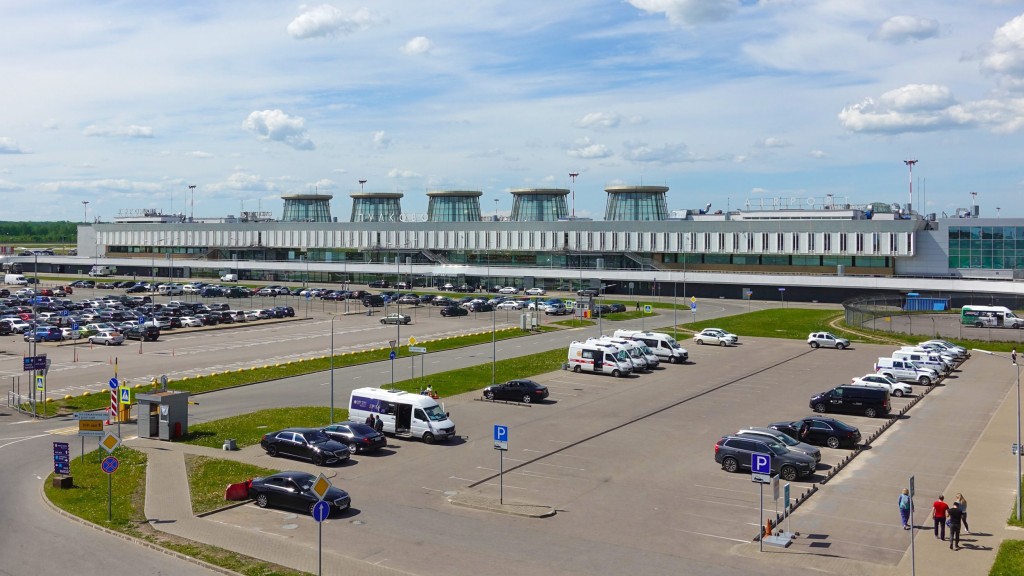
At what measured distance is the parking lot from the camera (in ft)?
71.6

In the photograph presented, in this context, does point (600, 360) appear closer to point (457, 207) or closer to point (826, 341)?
point (826, 341)

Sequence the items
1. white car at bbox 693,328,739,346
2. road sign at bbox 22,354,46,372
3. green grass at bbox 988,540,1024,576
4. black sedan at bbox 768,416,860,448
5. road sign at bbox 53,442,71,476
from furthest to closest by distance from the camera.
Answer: white car at bbox 693,328,739,346 < road sign at bbox 22,354,46,372 < black sedan at bbox 768,416,860,448 < road sign at bbox 53,442,71,476 < green grass at bbox 988,540,1024,576

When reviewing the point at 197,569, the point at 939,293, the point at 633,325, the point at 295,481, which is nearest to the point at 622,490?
the point at 295,481

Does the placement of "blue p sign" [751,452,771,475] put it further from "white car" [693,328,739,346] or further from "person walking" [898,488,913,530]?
"white car" [693,328,739,346]

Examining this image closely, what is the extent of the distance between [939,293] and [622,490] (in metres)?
87.1

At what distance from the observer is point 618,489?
27.6 meters

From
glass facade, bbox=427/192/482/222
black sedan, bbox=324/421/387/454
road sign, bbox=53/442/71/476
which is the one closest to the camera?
road sign, bbox=53/442/71/476

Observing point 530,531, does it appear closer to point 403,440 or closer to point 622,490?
point 622,490

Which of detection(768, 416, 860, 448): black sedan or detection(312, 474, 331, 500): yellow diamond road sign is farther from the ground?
detection(312, 474, 331, 500): yellow diamond road sign

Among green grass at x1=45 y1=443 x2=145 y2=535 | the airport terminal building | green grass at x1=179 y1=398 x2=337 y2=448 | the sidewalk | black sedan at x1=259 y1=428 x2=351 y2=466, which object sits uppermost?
the airport terminal building

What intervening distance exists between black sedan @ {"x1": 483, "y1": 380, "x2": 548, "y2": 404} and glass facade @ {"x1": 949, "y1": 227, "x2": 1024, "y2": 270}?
271 ft

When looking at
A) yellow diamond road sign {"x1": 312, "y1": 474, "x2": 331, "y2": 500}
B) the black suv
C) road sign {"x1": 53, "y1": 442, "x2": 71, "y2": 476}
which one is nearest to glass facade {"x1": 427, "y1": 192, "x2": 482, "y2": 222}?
the black suv

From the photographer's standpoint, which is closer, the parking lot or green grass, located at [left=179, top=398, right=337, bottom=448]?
the parking lot

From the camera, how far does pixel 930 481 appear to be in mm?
28906
